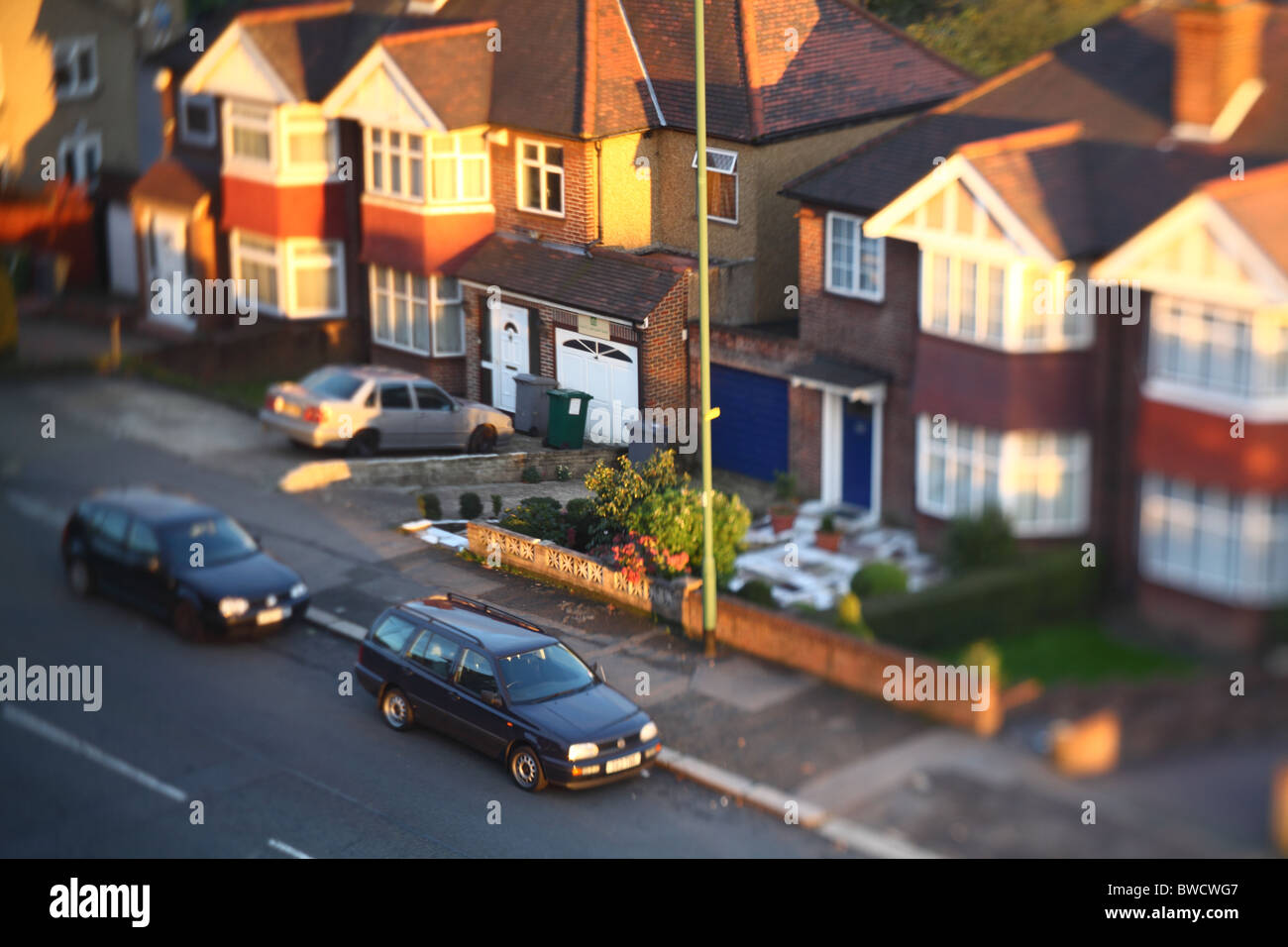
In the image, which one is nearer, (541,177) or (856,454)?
(856,454)

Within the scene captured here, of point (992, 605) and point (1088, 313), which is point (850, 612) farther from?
point (1088, 313)

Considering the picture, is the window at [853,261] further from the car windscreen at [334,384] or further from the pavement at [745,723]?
the car windscreen at [334,384]

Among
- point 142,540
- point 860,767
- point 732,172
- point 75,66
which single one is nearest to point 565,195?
point 732,172

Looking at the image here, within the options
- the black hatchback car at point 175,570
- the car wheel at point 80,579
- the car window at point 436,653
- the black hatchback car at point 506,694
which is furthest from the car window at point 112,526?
the car window at point 436,653

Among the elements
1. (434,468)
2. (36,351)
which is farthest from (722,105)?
(36,351)

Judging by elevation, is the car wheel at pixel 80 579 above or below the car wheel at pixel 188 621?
above

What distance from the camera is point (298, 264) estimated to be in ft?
122

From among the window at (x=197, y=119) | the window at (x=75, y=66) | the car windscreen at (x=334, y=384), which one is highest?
the window at (x=75, y=66)

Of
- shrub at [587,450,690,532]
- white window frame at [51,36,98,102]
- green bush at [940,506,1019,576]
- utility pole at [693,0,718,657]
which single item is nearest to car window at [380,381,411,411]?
shrub at [587,450,690,532]

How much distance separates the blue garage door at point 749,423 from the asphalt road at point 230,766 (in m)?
9.15

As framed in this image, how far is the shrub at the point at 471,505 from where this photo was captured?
2734cm

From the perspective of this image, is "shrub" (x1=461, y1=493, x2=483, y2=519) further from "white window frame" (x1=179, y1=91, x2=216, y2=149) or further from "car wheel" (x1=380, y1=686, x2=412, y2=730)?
"white window frame" (x1=179, y1=91, x2=216, y2=149)

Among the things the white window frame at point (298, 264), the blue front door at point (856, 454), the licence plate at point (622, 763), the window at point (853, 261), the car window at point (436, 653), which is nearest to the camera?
the licence plate at point (622, 763)

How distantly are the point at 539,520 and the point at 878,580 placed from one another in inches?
240
